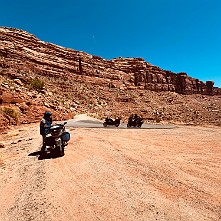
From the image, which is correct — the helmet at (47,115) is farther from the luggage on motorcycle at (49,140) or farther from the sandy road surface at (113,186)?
the sandy road surface at (113,186)

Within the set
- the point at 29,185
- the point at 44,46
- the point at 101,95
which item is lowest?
the point at 29,185

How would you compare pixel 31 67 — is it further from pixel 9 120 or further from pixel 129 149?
pixel 129 149

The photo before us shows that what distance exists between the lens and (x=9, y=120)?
20.7m

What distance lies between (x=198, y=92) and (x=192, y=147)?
12926 centimetres

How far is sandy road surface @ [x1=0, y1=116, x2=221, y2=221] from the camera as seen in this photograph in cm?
438

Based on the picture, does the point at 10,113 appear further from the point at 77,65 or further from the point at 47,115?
the point at 77,65

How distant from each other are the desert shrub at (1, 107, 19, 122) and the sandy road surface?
478 inches

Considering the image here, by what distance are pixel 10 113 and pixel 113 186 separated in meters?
18.1

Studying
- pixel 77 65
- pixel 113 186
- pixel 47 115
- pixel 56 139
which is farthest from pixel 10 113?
pixel 77 65

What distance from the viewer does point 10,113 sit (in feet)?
69.5

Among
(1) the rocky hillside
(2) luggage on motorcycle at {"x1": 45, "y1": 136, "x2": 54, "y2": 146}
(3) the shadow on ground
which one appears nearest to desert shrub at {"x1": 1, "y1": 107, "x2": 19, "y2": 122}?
(3) the shadow on ground

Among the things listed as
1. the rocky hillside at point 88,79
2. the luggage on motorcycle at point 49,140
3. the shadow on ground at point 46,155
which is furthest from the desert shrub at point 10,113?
the rocky hillside at point 88,79

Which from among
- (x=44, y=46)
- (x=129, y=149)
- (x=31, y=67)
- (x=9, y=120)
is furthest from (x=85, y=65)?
(x=129, y=149)

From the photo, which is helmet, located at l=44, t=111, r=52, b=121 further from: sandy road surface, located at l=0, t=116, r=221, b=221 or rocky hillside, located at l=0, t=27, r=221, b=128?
rocky hillside, located at l=0, t=27, r=221, b=128
